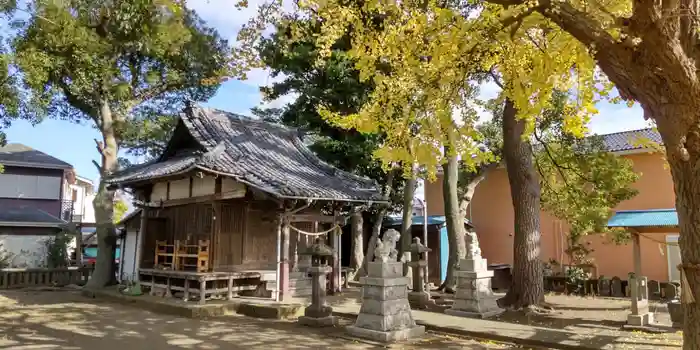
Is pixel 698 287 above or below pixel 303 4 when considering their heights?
below

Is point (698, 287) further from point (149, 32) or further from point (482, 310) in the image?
point (149, 32)

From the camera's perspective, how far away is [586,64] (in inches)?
315

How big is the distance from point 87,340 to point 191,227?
21.9 ft

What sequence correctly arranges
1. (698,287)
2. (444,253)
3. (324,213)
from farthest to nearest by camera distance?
(444,253) → (324,213) → (698,287)

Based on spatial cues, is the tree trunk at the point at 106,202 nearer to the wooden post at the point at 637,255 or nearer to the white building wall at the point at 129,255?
the white building wall at the point at 129,255

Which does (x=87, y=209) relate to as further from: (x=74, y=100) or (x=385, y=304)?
(x=385, y=304)

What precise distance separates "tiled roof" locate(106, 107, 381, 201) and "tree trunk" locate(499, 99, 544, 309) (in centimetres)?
445

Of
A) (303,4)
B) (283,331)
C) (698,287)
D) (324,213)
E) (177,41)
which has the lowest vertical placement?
(283,331)

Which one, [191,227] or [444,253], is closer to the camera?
[191,227]

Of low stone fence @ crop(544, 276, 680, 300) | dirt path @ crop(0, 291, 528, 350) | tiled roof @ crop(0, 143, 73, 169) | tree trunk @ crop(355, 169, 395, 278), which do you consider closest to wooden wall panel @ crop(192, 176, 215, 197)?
dirt path @ crop(0, 291, 528, 350)

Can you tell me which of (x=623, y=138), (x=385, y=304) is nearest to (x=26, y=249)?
(x=385, y=304)

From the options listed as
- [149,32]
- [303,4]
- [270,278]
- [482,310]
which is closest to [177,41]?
[149,32]

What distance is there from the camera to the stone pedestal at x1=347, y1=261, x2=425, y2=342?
973cm

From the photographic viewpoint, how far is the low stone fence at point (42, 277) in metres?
20.2
